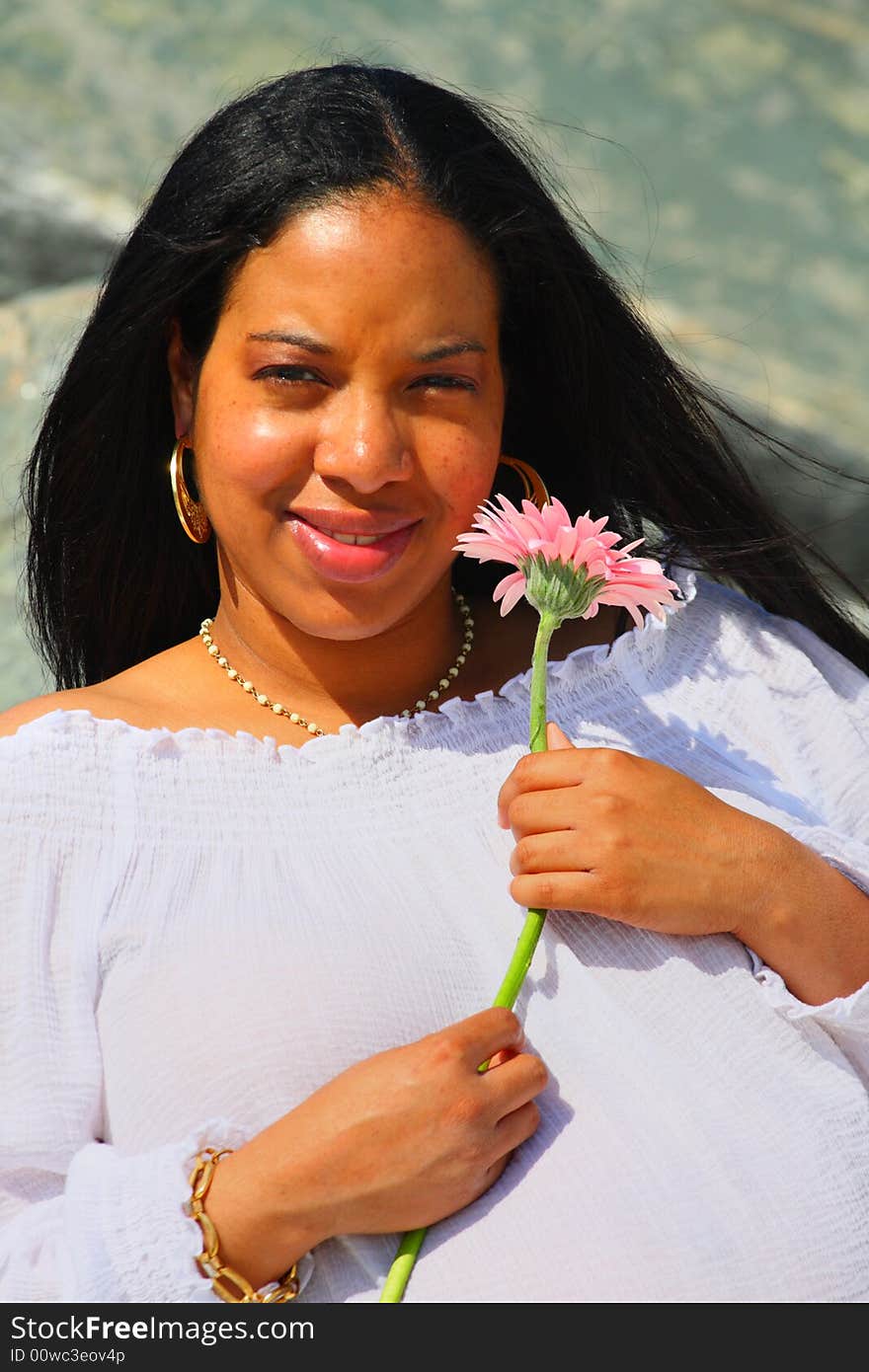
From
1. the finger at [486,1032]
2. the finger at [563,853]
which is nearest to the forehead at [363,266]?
the finger at [563,853]

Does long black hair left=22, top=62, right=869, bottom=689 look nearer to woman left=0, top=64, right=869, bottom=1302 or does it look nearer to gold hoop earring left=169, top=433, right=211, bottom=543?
woman left=0, top=64, right=869, bottom=1302

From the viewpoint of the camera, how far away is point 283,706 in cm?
232

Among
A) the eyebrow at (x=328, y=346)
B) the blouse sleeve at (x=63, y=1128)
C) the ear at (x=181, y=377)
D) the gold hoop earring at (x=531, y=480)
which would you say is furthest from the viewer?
the gold hoop earring at (x=531, y=480)

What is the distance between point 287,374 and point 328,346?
63mm

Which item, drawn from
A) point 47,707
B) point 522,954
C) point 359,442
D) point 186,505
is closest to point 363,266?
point 359,442

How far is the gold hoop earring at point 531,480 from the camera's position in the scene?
8.16 feet

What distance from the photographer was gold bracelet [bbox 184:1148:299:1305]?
179cm

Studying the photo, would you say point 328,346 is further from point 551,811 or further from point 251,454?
point 551,811

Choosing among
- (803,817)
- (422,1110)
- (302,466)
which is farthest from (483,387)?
(422,1110)

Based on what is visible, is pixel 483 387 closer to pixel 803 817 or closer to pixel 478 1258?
pixel 803 817

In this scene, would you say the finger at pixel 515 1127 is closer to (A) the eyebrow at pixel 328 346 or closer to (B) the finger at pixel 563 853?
(B) the finger at pixel 563 853

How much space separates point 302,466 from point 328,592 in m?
0.17

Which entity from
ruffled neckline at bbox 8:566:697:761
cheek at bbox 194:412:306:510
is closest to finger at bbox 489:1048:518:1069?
ruffled neckline at bbox 8:566:697:761

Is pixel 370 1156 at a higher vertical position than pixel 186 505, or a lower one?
lower
